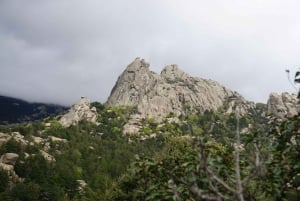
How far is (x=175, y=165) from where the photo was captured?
11.1 m

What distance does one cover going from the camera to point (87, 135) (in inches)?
7633

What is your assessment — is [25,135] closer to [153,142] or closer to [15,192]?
[153,142]

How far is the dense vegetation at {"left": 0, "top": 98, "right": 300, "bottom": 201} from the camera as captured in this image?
22.3 ft

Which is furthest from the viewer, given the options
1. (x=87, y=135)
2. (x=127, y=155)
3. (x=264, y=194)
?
(x=87, y=135)

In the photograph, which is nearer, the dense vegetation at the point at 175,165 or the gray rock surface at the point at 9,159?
the dense vegetation at the point at 175,165

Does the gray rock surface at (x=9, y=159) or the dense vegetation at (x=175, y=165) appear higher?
the dense vegetation at (x=175, y=165)

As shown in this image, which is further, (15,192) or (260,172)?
(15,192)

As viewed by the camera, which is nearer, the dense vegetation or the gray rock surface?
the dense vegetation

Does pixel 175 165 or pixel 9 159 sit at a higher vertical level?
pixel 175 165

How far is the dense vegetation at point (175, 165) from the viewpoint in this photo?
22.3 feet

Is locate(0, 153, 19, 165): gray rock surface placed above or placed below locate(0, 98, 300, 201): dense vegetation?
below

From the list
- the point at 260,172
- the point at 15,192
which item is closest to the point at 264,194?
the point at 260,172

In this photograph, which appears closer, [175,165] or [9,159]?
[175,165]

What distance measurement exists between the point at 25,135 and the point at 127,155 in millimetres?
42716
